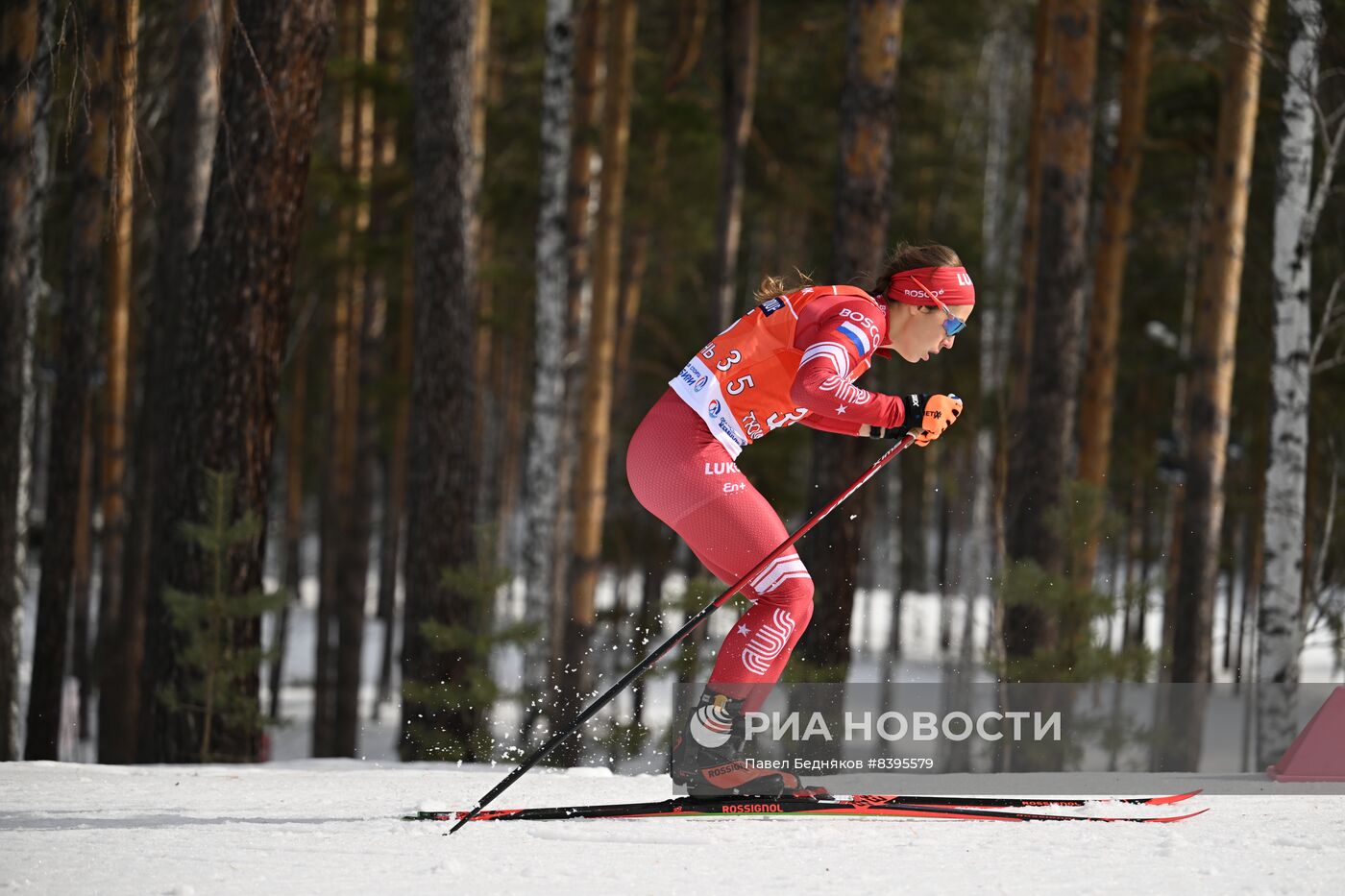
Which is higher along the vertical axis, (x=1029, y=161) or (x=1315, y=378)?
(x=1029, y=161)

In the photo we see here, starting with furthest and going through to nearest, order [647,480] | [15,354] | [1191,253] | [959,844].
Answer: [1191,253], [15,354], [647,480], [959,844]

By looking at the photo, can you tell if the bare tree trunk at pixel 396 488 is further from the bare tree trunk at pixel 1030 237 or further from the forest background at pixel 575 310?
the bare tree trunk at pixel 1030 237

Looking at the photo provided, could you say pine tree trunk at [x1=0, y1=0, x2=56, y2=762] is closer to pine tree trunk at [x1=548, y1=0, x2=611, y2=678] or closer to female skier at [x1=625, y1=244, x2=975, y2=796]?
pine tree trunk at [x1=548, y1=0, x2=611, y2=678]

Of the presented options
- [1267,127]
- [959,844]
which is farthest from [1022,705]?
[1267,127]

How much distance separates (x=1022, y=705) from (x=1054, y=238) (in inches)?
170

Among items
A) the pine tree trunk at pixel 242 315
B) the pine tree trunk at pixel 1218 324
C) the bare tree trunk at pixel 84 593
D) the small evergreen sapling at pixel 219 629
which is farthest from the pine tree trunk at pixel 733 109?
the bare tree trunk at pixel 84 593

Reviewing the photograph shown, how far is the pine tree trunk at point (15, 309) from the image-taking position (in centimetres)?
912

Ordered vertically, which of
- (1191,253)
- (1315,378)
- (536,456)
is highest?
(1191,253)

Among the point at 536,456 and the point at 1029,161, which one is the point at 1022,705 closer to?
the point at 536,456

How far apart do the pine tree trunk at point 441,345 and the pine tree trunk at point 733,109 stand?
4.51m

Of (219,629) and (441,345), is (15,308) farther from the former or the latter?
(219,629)

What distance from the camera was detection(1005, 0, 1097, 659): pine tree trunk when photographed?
416 inches

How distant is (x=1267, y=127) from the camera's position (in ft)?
50.3

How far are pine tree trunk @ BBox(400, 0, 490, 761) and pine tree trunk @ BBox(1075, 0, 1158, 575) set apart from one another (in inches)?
249
